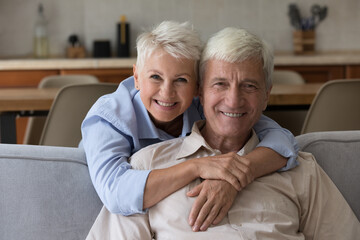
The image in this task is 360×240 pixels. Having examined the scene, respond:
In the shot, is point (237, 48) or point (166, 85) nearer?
point (237, 48)

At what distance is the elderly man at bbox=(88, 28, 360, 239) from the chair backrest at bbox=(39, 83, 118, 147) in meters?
1.13

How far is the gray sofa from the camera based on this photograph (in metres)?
1.63

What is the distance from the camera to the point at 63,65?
4.52 m

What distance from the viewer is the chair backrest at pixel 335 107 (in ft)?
8.71

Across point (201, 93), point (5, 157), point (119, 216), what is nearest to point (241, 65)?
point (201, 93)

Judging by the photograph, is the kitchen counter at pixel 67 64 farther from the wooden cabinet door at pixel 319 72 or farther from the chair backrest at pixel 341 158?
the chair backrest at pixel 341 158

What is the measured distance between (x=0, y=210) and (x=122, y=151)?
0.39 meters

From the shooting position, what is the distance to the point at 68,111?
270 cm

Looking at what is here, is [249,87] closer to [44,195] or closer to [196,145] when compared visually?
[196,145]

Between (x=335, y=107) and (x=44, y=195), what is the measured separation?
1541 millimetres

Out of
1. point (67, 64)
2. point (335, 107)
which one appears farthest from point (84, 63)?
point (335, 107)

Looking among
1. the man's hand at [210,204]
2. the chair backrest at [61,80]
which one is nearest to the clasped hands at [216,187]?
the man's hand at [210,204]

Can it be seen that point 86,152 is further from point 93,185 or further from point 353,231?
point 353,231

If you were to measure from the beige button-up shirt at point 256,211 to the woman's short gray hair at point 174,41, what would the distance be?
238 millimetres
